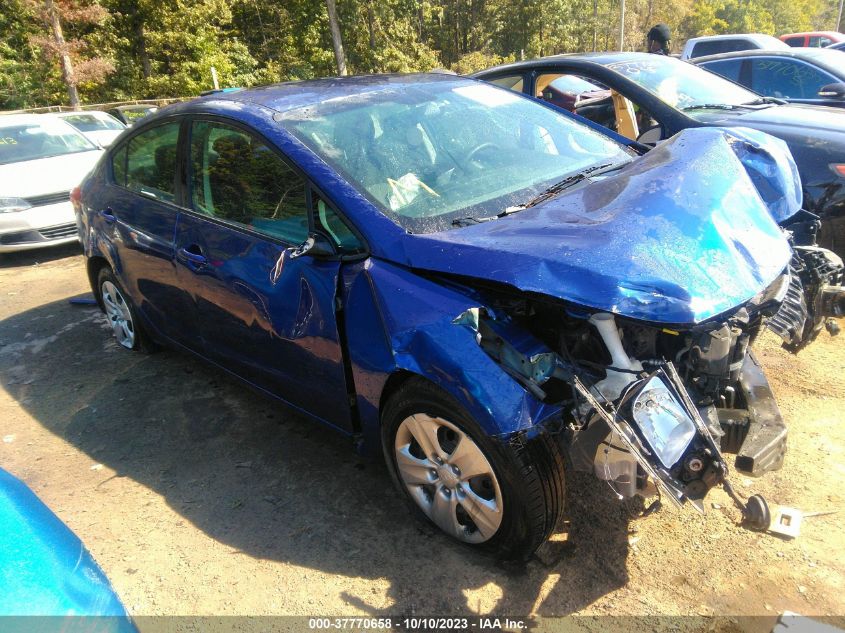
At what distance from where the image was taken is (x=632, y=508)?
9.08 feet

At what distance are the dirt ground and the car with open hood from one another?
1.05 m

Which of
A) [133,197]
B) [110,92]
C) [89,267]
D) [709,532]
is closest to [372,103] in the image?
[133,197]

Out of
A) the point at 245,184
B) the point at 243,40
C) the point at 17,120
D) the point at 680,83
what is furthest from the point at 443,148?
the point at 243,40

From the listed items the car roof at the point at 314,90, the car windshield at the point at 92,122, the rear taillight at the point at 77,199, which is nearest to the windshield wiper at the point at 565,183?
the car roof at the point at 314,90

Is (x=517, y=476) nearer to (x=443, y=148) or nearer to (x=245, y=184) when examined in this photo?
(x=443, y=148)

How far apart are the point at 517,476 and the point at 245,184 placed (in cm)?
191

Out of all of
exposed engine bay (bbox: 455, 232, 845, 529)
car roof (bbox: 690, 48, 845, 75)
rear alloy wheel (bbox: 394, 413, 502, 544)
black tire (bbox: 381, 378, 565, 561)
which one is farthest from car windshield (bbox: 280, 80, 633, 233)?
car roof (bbox: 690, 48, 845, 75)

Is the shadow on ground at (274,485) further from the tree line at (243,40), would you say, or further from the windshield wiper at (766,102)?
the tree line at (243,40)

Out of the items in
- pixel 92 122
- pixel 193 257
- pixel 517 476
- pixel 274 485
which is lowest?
pixel 274 485

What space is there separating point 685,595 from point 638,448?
0.69 meters

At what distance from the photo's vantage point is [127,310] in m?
4.58

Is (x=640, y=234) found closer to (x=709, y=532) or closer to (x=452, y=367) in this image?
(x=452, y=367)

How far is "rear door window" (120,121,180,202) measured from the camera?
365 cm

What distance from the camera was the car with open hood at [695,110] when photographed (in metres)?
4.24
